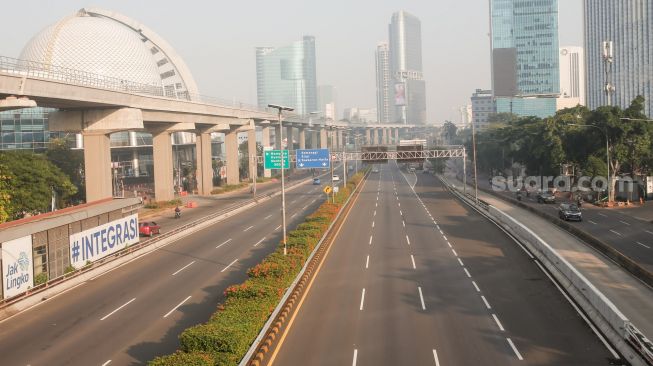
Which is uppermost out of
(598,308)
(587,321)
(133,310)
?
(598,308)

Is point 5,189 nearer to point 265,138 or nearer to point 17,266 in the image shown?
point 17,266

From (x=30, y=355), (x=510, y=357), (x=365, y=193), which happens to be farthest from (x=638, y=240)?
(x=365, y=193)

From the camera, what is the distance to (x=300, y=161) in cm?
7212

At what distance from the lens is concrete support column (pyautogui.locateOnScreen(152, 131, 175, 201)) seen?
79438mm

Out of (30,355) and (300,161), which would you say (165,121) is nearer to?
(300,161)

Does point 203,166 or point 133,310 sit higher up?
point 203,166

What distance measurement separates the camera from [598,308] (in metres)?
24.3

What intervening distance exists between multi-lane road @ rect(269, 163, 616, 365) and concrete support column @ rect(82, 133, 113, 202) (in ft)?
83.6

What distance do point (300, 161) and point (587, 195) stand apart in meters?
36.8

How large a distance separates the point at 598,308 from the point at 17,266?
26771 millimetres

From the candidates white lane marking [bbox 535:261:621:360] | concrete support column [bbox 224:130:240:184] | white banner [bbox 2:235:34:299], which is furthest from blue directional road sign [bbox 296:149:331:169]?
white banner [bbox 2:235:34:299]

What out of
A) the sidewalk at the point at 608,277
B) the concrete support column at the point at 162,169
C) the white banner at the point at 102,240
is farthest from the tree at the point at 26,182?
the sidewalk at the point at 608,277

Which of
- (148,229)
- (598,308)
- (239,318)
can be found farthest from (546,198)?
(239,318)

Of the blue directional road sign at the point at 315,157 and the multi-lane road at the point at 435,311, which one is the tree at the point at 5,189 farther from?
the blue directional road sign at the point at 315,157
